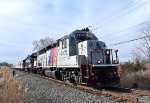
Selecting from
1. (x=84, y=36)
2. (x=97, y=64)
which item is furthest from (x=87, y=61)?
(x=84, y=36)

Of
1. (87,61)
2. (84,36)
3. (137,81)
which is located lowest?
(137,81)

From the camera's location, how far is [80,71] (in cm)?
1673

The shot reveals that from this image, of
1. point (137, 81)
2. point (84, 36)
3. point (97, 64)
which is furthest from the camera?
point (137, 81)

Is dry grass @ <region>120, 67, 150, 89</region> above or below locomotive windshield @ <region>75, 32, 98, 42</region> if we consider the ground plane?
below

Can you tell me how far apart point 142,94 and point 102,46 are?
550 centimetres

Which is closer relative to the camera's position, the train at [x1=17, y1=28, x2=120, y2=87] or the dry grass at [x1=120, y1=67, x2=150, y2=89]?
the train at [x1=17, y1=28, x2=120, y2=87]

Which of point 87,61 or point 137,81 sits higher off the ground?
point 87,61

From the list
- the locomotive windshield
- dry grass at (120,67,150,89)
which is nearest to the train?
the locomotive windshield

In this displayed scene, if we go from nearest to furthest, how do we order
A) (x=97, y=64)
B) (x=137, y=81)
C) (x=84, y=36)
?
(x=97, y=64) → (x=84, y=36) → (x=137, y=81)

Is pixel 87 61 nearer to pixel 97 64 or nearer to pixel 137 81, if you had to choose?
pixel 97 64

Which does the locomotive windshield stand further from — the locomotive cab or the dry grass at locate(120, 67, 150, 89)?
the dry grass at locate(120, 67, 150, 89)

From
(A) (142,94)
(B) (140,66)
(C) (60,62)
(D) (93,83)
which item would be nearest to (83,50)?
(D) (93,83)

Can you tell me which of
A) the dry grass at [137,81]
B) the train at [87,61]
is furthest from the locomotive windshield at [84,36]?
the dry grass at [137,81]

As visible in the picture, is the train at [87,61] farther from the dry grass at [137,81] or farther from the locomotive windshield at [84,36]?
the dry grass at [137,81]
